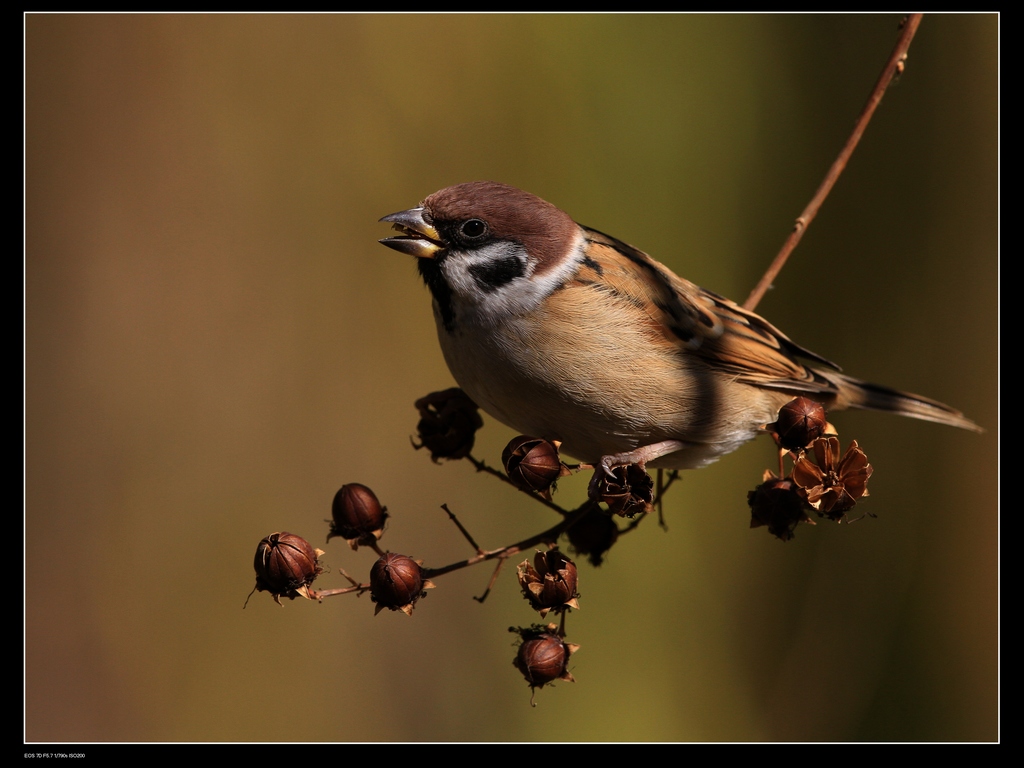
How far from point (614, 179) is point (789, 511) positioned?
3044 millimetres

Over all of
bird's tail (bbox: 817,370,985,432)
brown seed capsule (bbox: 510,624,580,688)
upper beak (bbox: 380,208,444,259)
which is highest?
upper beak (bbox: 380,208,444,259)

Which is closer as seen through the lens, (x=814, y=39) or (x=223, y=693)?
(x=223, y=693)

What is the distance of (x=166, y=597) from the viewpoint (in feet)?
15.1

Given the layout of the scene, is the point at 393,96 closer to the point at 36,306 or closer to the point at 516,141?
the point at 516,141

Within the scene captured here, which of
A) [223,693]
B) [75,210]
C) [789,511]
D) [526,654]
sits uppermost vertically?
[75,210]

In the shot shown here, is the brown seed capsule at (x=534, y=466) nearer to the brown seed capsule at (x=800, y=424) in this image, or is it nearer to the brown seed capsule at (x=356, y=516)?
the brown seed capsule at (x=356, y=516)

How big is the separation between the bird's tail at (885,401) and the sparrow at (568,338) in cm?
46

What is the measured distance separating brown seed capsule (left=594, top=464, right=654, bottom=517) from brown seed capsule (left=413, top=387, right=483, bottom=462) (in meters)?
0.63

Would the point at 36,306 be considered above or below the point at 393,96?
below

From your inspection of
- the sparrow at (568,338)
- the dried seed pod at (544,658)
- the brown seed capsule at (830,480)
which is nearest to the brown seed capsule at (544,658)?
the dried seed pod at (544,658)

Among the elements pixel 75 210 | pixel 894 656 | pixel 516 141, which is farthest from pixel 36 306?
pixel 894 656

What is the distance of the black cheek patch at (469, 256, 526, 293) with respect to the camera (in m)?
2.43

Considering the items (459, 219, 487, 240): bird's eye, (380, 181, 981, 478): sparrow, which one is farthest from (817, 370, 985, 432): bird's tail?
(459, 219, 487, 240): bird's eye

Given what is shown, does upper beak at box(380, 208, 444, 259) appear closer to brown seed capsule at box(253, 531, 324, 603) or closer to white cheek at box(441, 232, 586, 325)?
white cheek at box(441, 232, 586, 325)
